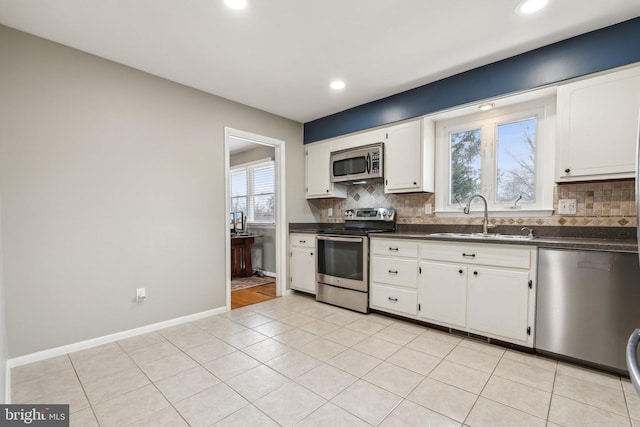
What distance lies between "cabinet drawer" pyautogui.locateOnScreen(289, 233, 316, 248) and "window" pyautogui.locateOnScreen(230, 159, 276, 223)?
53.2 inches

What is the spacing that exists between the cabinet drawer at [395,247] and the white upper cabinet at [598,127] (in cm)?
127

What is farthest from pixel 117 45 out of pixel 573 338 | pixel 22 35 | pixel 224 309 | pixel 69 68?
pixel 573 338

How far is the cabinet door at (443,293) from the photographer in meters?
2.51

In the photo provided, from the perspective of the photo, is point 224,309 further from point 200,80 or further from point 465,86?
point 465,86

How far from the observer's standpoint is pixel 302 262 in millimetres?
3848

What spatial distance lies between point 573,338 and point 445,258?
0.98m

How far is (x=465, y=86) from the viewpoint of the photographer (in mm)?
2705

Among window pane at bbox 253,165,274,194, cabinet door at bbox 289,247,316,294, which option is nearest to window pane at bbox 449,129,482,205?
cabinet door at bbox 289,247,316,294

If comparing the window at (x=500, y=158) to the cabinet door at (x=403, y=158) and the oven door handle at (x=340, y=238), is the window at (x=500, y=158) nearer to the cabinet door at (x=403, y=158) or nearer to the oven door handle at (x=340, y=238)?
the cabinet door at (x=403, y=158)

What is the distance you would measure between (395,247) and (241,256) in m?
3.09

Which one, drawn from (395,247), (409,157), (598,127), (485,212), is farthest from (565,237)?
(409,157)

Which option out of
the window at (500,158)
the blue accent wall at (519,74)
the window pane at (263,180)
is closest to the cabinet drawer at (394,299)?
the window at (500,158)

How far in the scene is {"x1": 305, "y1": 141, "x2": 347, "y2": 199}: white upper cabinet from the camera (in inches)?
155

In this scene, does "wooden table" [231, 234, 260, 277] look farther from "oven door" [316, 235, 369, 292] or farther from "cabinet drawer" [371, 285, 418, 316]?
"cabinet drawer" [371, 285, 418, 316]
